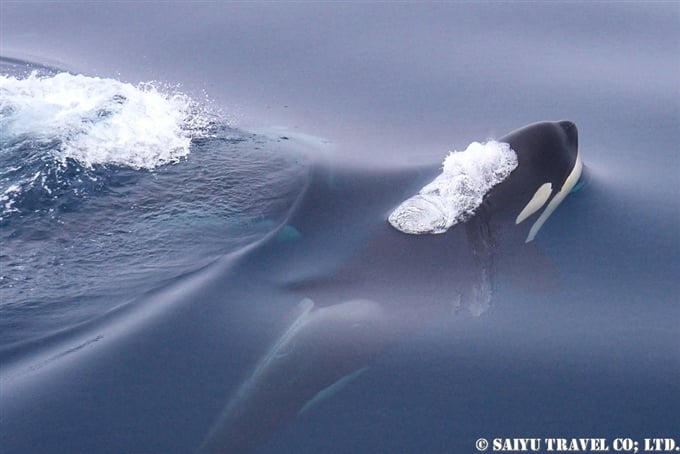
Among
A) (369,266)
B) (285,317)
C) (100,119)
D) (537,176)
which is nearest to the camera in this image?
(285,317)

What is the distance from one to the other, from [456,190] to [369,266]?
2.46m

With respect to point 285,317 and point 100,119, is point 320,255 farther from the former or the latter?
point 100,119

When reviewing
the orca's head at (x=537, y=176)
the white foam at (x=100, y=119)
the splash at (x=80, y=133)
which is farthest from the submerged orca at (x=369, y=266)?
the splash at (x=80, y=133)

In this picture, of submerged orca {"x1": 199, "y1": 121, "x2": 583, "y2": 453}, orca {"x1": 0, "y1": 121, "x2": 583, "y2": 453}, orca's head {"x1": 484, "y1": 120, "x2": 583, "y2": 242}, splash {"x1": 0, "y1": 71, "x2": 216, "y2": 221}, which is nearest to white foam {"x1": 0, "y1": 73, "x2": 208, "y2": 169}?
splash {"x1": 0, "y1": 71, "x2": 216, "y2": 221}

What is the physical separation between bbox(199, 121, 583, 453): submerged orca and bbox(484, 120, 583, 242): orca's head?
0.06 feet

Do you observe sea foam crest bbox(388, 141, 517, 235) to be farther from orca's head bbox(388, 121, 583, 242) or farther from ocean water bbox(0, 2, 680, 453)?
ocean water bbox(0, 2, 680, 453)

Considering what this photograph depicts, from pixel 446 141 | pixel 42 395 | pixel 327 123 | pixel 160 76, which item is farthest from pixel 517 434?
pixel 160 76

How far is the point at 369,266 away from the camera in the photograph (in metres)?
15.0

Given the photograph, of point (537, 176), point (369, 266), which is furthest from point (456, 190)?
point (369, 266)

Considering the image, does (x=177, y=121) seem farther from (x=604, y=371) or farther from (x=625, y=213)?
(x=604, y=371)

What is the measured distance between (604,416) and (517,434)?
1.33m

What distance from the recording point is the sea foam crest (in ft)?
51.6

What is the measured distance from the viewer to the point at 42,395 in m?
12.4

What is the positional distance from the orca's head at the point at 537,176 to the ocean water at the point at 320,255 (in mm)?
363
